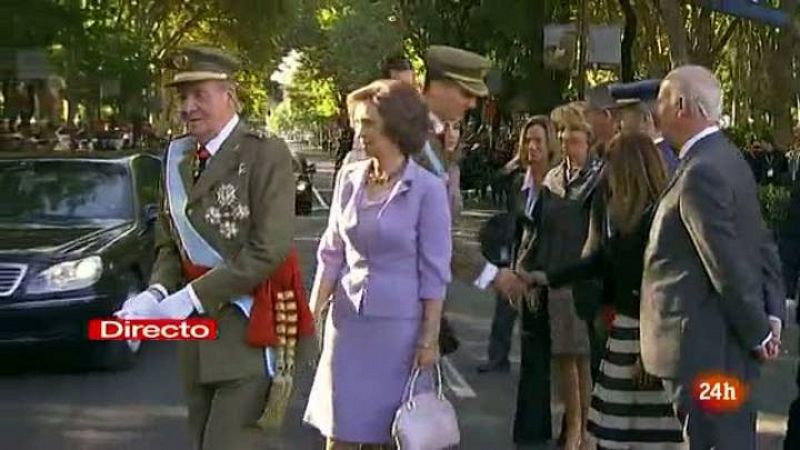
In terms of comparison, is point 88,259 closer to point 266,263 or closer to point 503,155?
point 266,263

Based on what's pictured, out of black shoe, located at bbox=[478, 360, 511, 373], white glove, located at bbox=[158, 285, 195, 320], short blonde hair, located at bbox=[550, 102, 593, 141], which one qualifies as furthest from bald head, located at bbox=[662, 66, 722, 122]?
black shoe, located at bbox=[478, 360, 511, 373]

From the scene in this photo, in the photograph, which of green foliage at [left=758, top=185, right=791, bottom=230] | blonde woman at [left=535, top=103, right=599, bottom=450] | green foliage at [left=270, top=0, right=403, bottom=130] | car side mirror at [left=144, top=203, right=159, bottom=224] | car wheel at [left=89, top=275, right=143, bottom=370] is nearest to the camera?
blonde woman at [left=535, top=103, right=599, bottom=450]

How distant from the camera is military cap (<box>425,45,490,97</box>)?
5.58m

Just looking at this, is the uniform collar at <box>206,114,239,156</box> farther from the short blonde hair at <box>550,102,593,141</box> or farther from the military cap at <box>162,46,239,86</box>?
the short blonde hair at <box>550,102,593,141</box>

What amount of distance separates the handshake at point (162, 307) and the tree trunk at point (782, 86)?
23675 millimetres

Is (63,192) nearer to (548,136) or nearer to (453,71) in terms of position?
(548,136)

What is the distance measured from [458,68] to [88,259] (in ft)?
18.9

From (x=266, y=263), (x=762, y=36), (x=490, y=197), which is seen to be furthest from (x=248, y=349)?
(x=490, y=197)

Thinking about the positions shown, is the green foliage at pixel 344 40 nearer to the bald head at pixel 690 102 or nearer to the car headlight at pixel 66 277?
the car headlight at pixel 66 277

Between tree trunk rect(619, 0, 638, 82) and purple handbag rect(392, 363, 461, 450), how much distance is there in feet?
74.9

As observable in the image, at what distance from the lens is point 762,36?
32.4 m

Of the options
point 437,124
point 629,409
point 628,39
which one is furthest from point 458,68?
point 628,39

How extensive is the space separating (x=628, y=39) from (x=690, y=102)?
24.5m

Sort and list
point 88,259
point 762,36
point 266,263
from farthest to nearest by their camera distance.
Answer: point 762,36 → point 88,259 → point 266,263
